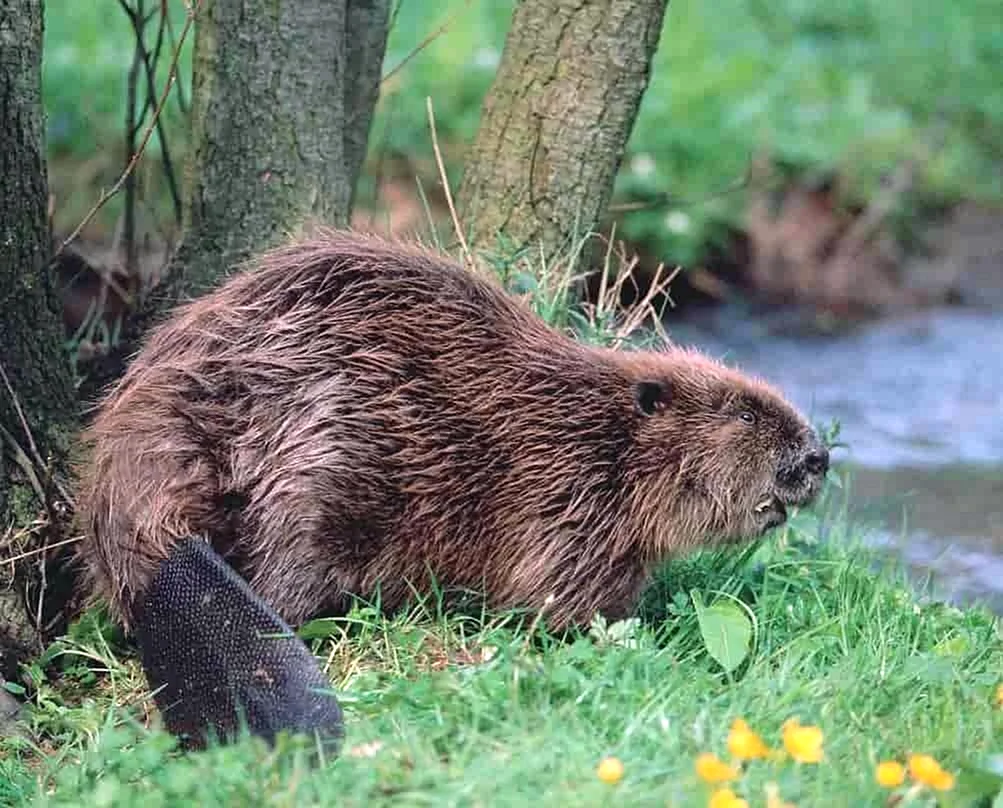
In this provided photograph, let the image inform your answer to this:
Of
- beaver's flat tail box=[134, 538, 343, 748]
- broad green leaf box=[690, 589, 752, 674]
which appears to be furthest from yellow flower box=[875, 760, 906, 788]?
beaver's flat tail box=[134, 538, 343, 748]

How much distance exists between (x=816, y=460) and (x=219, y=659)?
1301mm

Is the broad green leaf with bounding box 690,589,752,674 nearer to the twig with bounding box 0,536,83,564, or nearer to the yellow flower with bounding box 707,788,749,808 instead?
the yellow flower with bounding box 707,788,749,808

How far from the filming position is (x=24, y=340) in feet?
11.1

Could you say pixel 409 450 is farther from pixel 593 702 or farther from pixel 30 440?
pixel 30 440

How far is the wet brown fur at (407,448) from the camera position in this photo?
120 inches

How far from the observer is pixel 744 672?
9.82 ft

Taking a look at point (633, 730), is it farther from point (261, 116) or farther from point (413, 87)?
point (413, 87)

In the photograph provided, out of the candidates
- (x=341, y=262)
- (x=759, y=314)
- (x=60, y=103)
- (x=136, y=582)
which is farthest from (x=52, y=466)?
(x=759, y=314)

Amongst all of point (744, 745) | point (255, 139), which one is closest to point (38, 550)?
point (255, 139)

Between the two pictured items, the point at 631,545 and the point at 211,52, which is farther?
the point at 211,52

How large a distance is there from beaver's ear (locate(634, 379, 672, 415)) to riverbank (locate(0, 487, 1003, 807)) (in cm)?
39

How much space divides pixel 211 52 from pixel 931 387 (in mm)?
4034

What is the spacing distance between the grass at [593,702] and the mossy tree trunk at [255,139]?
0.93 metres

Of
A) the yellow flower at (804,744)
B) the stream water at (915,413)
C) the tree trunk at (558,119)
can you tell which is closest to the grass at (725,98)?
the stream water at (915,413)
